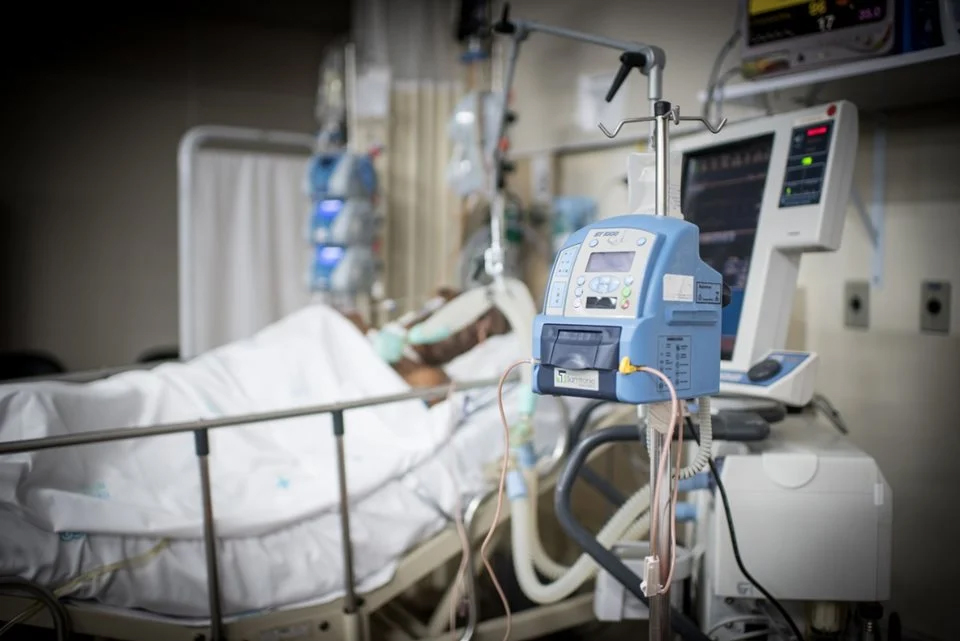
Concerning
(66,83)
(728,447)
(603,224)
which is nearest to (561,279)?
(603,224)

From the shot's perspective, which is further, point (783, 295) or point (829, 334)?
point (829, 334)

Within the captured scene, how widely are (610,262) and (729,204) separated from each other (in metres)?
0.77

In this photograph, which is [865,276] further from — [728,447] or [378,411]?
[378,411]

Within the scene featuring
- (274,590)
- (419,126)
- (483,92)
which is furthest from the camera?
(419,126)

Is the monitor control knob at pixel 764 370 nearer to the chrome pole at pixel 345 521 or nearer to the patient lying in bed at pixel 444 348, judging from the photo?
the chrome pole at pixel 345 521

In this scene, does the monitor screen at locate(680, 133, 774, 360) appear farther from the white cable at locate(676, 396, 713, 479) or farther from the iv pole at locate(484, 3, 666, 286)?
the white cable at locate(676, 396, 713, 479)

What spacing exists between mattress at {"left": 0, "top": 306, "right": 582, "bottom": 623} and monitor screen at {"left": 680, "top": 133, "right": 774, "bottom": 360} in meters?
0.52

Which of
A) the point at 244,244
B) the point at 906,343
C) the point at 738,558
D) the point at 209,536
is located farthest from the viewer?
the point at 244,244

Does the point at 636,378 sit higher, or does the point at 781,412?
the point at 636,378

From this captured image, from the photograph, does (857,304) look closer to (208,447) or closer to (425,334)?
(425,334)

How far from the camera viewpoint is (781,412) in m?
1.63

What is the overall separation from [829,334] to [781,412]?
0.55m

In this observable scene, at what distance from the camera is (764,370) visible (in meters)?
1.58

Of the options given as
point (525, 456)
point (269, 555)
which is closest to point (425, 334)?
point (525, 456)
